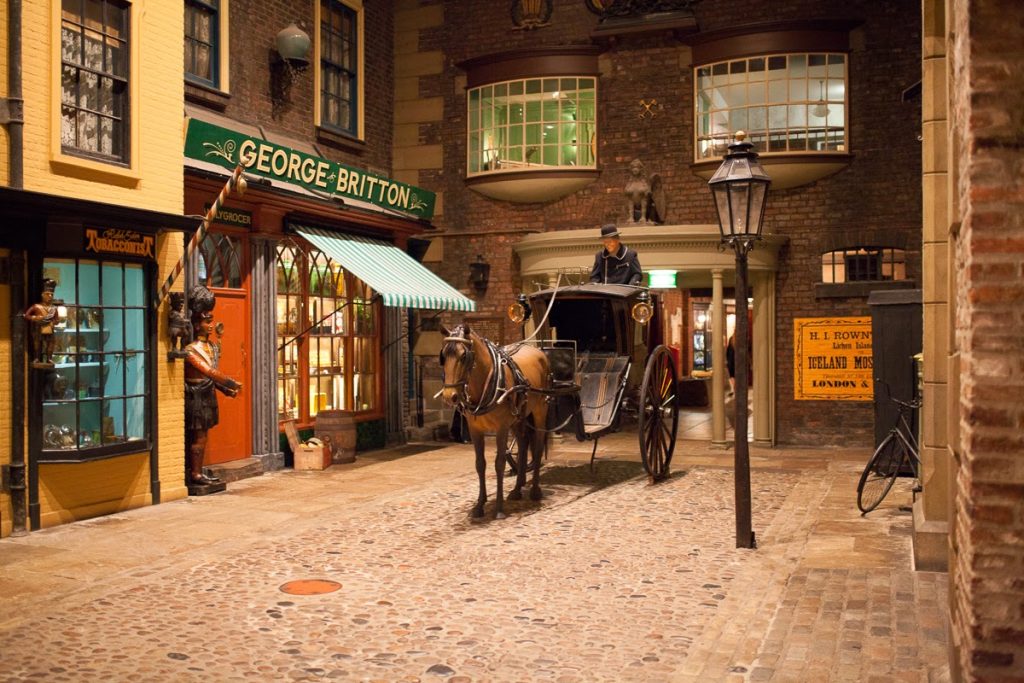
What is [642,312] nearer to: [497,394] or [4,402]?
[497,394]

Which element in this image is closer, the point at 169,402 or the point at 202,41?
the point at 169,402

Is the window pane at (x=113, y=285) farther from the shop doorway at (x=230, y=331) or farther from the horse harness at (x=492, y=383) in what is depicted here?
the horse harness at (x=492, y=383)

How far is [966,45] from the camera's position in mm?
3455

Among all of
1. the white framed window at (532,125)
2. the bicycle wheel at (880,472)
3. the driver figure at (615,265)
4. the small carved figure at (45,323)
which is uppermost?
the white framed window at (532,125)

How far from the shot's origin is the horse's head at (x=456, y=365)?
8.48 m

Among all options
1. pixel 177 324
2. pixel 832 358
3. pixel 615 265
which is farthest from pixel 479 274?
pixel 177 324

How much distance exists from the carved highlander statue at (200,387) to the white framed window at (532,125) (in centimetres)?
717

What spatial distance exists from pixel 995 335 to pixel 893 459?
621cm

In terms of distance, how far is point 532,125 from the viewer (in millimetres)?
16359

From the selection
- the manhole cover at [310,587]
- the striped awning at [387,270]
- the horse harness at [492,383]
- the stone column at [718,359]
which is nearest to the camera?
the manhole cover at [310,587]

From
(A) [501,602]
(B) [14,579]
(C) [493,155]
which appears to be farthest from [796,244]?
(B) [14,579]

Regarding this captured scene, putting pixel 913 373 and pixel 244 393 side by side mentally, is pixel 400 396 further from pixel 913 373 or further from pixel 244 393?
pixel 913 373

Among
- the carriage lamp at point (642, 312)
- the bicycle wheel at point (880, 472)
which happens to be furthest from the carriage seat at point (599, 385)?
the bicycle wheel at point (880, 472)

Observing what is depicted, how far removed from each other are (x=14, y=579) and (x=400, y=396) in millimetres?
8649
